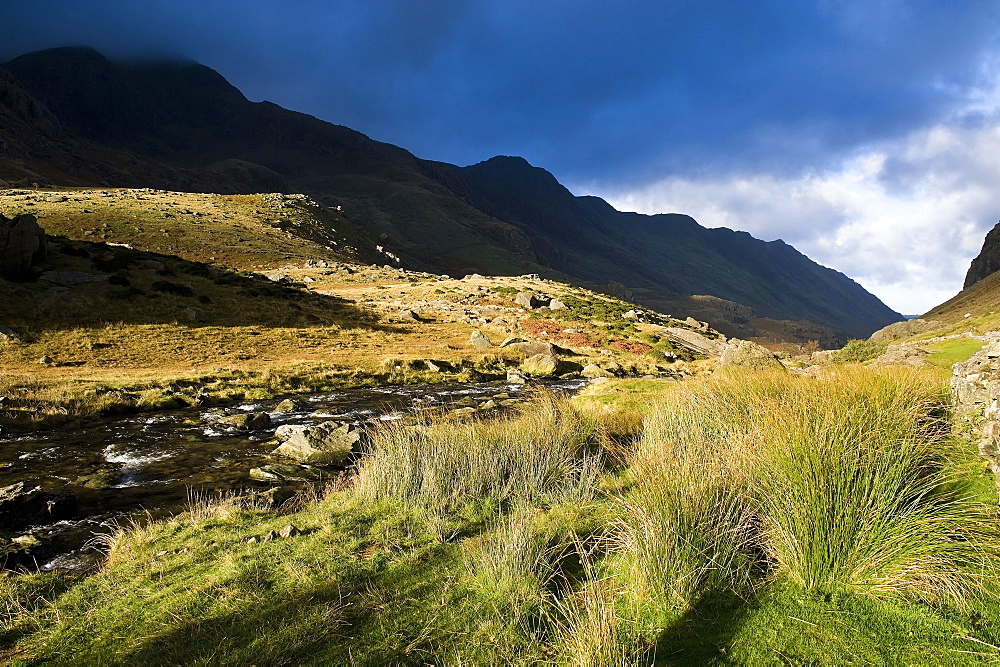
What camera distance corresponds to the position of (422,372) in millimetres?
26422

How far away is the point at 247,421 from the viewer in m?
15.6

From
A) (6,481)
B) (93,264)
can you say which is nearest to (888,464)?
(6,481)

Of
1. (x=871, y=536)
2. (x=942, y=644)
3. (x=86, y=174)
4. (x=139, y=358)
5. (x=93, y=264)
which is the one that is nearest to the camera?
(x=942, y=644)

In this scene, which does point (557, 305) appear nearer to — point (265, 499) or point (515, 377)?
point (515, 377)

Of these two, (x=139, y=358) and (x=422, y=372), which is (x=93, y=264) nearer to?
(x=139, y=358)

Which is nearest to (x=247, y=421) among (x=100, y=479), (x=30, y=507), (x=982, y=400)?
(x=100, y=479)

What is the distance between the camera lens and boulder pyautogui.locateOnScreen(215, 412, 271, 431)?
49.6 ft

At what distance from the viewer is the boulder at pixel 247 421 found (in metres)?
15.1

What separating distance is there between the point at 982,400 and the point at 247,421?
1783cm

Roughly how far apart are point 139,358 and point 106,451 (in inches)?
537

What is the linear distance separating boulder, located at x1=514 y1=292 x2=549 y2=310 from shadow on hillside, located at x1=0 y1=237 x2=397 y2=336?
19960 millimetres

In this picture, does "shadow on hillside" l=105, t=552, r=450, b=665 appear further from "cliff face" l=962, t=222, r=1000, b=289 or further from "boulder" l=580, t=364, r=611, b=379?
"cliff face" l=962, t=222, r=1000, b=289

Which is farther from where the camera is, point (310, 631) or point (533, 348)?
point (533, 348)

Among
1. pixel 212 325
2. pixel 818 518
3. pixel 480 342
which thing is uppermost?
pixel 818 518
